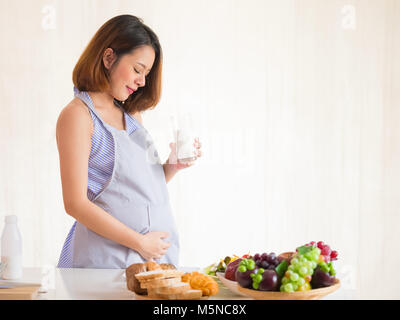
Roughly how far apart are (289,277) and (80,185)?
73cm

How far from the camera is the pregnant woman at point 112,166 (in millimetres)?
1636

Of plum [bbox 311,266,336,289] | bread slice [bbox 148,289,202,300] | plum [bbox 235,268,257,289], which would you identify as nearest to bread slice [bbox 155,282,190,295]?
bread slice [bbox 148,289,202,300]

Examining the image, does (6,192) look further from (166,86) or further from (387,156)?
(387,156)

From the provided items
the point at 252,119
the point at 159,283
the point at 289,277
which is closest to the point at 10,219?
the point at 159,283

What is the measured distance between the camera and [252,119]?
3.83 meters

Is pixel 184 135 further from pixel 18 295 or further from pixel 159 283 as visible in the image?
pixel 18 295

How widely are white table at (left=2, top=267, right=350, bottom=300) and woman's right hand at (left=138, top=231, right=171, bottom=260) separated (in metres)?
0.09

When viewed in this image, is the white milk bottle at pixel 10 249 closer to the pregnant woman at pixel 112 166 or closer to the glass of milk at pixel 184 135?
the pregnant woman at pixel 112 166

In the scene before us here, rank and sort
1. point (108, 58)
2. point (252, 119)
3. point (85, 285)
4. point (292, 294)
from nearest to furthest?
point (292, 294)
point (85, 285)
point (108, 58)
point (252, 119)

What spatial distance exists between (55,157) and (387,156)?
7.71 feet

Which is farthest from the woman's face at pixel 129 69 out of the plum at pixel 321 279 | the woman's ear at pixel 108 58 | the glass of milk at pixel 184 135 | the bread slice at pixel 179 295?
the plum at pixel 321 279

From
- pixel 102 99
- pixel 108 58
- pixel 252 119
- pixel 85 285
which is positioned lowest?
pixel 85 285

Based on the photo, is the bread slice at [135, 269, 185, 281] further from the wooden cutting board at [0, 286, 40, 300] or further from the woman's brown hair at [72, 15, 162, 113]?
the woman's brown hair at [72, 15, 162, 113]

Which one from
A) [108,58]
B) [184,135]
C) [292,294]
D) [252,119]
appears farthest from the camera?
[252,119]
